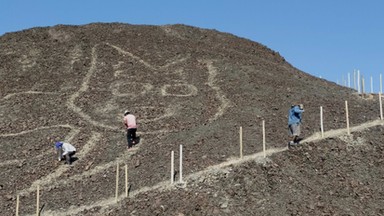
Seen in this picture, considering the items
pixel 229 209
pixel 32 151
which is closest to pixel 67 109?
pixel 32 151

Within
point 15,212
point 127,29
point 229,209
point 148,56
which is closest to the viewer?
point 229,209

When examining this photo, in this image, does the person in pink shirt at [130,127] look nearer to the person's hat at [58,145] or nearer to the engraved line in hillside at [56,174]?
the engraved line in hillside at [56,174]

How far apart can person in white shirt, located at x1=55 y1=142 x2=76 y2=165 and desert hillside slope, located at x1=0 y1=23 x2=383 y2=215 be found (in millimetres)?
471

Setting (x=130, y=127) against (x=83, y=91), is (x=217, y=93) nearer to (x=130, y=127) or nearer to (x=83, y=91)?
(x=130, y=127)

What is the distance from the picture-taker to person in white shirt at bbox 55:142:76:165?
26.8 meters

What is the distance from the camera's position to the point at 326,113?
30016 millimetres

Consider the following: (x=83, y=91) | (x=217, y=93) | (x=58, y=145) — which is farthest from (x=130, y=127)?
(x=83, y=91)

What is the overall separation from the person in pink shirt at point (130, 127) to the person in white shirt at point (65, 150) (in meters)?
2.63

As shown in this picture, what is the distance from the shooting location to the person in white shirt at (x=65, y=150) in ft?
87.9

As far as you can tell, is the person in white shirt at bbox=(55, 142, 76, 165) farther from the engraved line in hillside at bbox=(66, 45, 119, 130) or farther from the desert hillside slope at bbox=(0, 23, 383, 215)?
the engraved line in hillside at bbox=(66, 45, 119, 130)

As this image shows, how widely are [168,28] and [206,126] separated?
20877 millimetres

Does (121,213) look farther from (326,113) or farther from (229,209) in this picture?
(326,113)

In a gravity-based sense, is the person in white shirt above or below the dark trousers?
below

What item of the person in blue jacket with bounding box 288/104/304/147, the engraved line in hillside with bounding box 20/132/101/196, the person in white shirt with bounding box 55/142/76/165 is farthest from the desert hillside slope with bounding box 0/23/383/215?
the person in blue jacket with bounding box 288/104/304/147
